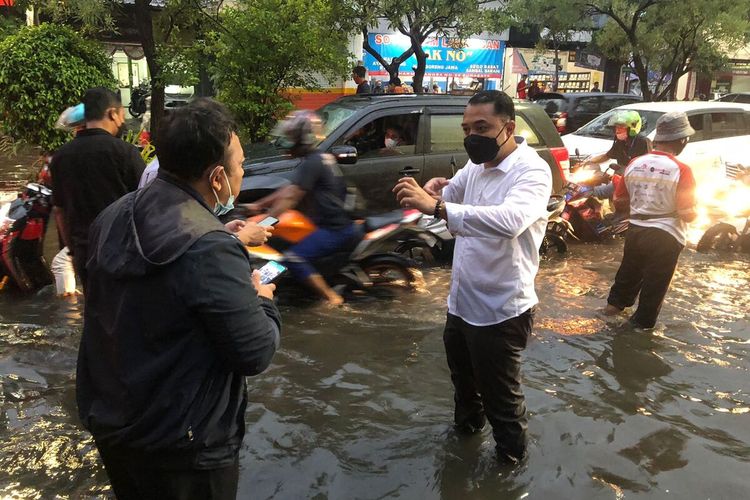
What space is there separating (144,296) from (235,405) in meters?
0.43

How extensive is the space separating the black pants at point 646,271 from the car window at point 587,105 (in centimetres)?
1128

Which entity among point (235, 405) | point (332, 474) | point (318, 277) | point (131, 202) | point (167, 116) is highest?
point (167, 116)

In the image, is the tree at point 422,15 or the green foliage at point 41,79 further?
the tree at point 422,15

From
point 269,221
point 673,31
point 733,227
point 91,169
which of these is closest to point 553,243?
point 733,227

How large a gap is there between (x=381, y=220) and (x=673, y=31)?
17.3 m

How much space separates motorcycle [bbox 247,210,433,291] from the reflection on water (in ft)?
0.85

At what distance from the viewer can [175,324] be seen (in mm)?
1562

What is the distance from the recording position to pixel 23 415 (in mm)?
3584

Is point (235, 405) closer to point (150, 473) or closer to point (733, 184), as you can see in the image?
point (150, 473)

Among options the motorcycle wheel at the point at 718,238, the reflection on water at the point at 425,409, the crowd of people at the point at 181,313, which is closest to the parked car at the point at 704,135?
the motorcycle wheel at the point at 718,238

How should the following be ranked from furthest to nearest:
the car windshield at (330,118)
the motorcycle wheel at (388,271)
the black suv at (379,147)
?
the car windshield at (330,118) → the black suv at (379,147) → the motorcycle wheel at (388,271)

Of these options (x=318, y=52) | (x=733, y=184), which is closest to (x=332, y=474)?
(x=733, y=184)

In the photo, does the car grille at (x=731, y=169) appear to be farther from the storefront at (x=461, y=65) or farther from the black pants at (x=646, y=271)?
the storefront at (x=461, y=65)

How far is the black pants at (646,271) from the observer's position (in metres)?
4.69
